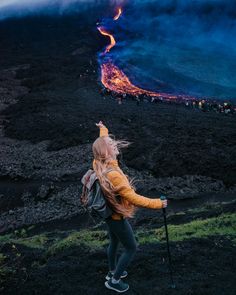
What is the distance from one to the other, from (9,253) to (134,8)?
6513cm

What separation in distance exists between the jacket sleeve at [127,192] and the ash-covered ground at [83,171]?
1.80 m

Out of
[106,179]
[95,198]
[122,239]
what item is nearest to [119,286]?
[122,239]

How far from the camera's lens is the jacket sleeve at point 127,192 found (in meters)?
6.61

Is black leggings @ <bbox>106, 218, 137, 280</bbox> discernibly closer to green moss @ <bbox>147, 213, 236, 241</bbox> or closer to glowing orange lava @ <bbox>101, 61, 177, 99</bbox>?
green moss @ <bbox>147, 213, 236, 241</bbox>

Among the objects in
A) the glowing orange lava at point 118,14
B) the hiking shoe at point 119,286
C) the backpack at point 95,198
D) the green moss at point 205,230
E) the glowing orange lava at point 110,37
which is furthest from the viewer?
the glowing orange lava at point 118,14

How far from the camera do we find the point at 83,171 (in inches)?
950

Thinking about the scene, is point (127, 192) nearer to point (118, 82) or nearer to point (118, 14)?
point (118, 82)

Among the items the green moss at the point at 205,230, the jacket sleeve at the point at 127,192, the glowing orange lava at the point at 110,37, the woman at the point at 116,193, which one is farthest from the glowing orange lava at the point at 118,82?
the jacket sleeve at the point at 127,192

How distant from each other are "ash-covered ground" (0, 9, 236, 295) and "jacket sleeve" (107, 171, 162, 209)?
70.8 inches

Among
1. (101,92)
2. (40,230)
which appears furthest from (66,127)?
(40,230)

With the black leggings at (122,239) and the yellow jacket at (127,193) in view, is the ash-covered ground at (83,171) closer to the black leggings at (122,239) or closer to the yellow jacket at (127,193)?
the black leggings at (122,239)

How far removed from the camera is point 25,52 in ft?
194

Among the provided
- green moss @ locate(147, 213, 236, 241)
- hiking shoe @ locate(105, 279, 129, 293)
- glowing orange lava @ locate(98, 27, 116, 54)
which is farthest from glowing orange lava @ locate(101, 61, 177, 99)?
hiking shoe @ locate(105, 279, 129, 293)

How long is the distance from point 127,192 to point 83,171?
17628 mm
